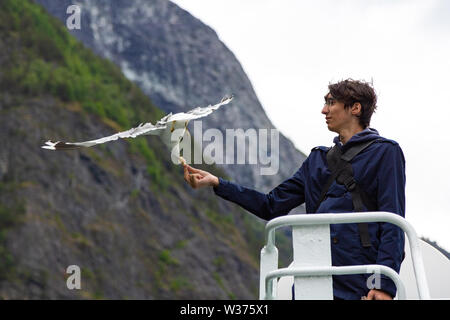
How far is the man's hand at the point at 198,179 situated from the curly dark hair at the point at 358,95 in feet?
2.93

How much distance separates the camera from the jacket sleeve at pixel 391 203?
4.71 meters

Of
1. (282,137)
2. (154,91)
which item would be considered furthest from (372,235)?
(282,137)

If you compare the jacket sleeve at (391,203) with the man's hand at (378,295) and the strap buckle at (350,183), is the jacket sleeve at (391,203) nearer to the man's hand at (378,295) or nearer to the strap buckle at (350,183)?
the man's hand at (378,295)

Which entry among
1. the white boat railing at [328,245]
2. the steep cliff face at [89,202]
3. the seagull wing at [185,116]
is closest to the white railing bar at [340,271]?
the white boat railing at [328,245]

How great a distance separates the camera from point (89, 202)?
80375 mm

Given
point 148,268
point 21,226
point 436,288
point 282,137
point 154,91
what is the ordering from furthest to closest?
point 282,137
point 154,91
point 148,268
point 21,226
point 436,288

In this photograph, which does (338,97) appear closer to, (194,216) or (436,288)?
(436,288)

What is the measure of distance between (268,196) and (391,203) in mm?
1026

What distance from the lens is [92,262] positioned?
7569cm

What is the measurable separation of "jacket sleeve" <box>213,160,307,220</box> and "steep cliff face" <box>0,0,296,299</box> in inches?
2532

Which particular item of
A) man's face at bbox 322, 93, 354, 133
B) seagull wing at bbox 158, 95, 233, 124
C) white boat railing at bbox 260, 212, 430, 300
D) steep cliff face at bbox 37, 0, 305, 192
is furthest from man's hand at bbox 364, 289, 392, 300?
steep cliff face at bbox 37, 0, 305, 192

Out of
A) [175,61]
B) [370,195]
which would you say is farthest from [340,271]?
[175,61]

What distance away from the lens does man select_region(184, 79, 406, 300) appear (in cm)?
479

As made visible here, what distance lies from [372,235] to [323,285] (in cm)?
65
